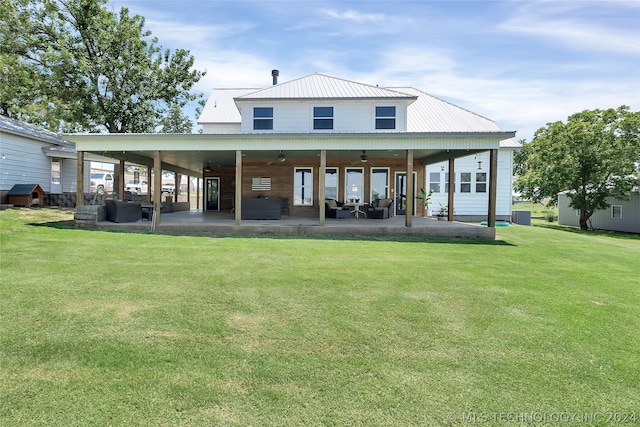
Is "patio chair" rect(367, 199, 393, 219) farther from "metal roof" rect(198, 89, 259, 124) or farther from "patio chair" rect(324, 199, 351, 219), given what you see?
"metal roof" rect(198, 89, 259, 124)

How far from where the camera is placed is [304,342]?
330cm

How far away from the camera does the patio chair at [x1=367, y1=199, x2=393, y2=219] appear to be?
14125 millimetres

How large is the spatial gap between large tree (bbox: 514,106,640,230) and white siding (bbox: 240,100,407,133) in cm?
1171

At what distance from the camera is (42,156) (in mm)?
17328

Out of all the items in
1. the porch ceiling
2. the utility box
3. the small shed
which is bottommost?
the utility box

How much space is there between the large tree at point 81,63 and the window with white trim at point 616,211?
28270mm

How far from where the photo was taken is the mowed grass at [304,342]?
7.81 feet

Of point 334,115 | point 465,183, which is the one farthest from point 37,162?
point 465,183

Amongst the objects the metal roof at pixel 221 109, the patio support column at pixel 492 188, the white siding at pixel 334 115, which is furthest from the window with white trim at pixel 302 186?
the patio support column at pixel 492 188

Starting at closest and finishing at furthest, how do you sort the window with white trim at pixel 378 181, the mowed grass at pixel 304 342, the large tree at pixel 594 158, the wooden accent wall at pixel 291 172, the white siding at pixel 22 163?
the mowed grass at pixel 304 342
the white siding at pixel 22 163
the wooden accent wall at pixel 291 172
the window with white trim at pixel 378 181
the large tree at pixel 594 158

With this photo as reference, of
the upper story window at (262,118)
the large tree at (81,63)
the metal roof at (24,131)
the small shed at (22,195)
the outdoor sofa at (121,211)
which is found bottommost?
the outdoor sofa at (121,211)

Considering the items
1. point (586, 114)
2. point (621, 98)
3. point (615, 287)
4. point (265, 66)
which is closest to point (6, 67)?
point (265, 66)

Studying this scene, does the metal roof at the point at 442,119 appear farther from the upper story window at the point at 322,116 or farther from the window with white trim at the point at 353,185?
the upper story window at the point at 322,116

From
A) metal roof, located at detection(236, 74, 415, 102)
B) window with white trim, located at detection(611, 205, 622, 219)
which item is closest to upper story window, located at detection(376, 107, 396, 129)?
metal roof, located at detection(236, 74, 415, 102)
